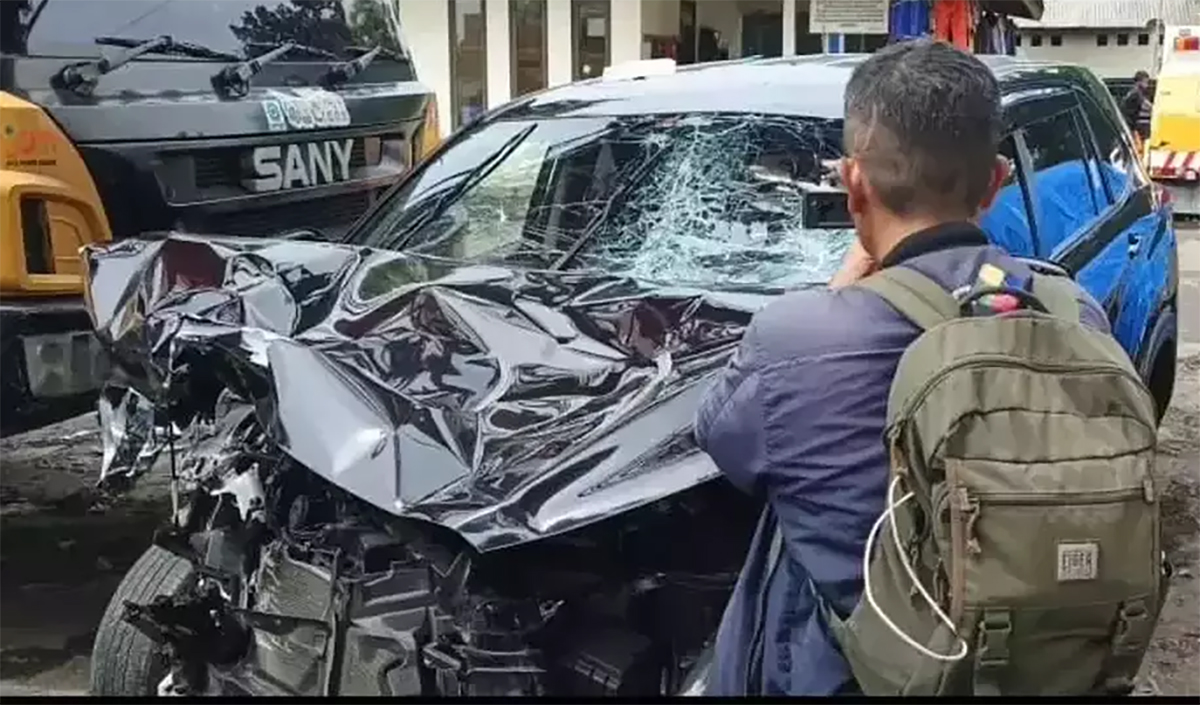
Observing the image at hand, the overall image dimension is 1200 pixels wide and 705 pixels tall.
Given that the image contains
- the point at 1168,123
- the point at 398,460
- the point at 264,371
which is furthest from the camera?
the point at 1168,123

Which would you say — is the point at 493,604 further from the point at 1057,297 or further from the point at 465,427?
the point at 1057,297

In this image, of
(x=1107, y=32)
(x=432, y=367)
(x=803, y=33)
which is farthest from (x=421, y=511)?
(x=1107, y=32)

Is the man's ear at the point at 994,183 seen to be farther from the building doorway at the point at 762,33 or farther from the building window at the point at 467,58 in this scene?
the building window at the point at 467,58

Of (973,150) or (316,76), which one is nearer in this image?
(973,150)

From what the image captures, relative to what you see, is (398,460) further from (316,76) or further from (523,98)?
(316,76)

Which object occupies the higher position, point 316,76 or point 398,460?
point 316,76

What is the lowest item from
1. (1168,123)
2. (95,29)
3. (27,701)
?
(27,701)

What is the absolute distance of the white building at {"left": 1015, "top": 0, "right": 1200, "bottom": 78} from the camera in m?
21.8

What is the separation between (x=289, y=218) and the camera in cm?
516

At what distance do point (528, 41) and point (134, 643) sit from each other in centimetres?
1360

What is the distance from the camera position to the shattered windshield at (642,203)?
3.42 metres

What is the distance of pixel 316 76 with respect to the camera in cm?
533

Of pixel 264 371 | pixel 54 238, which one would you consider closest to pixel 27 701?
pixel 54 238

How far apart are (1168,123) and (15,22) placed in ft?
40.3
